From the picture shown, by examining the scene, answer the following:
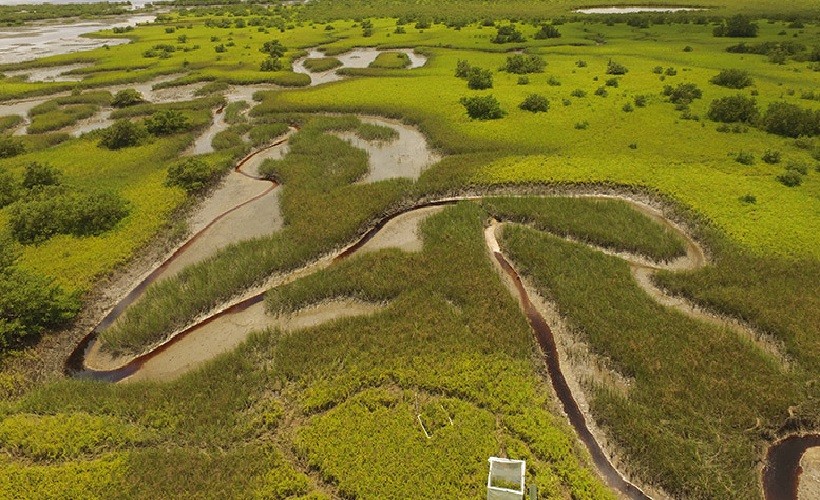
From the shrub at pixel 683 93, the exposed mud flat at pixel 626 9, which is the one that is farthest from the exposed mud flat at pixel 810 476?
the exposed mud flat at pixel 626 9

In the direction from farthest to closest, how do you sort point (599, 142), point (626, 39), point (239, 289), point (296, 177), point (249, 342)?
point (626, 39)
point (599, 142)
point (296, 177)
point (239, 289)
point (249, 342)

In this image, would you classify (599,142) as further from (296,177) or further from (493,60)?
(493,60)

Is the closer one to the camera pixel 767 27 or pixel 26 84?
pixel 26 84

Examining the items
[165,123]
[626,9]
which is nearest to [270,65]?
[165,123]

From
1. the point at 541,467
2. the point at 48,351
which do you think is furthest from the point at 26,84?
the point at 541,467

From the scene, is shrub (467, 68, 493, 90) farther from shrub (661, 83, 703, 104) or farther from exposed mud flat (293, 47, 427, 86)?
shrub (661, 83, 703, 104)

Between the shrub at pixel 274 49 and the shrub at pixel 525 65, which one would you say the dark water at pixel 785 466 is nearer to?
the shrub at pixel 525 65

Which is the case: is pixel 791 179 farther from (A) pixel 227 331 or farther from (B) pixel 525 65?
(A) pixel 227 331

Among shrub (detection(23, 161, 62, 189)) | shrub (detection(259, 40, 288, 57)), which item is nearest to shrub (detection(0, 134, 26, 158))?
shrub (detection(23, 161, 62, 189))
